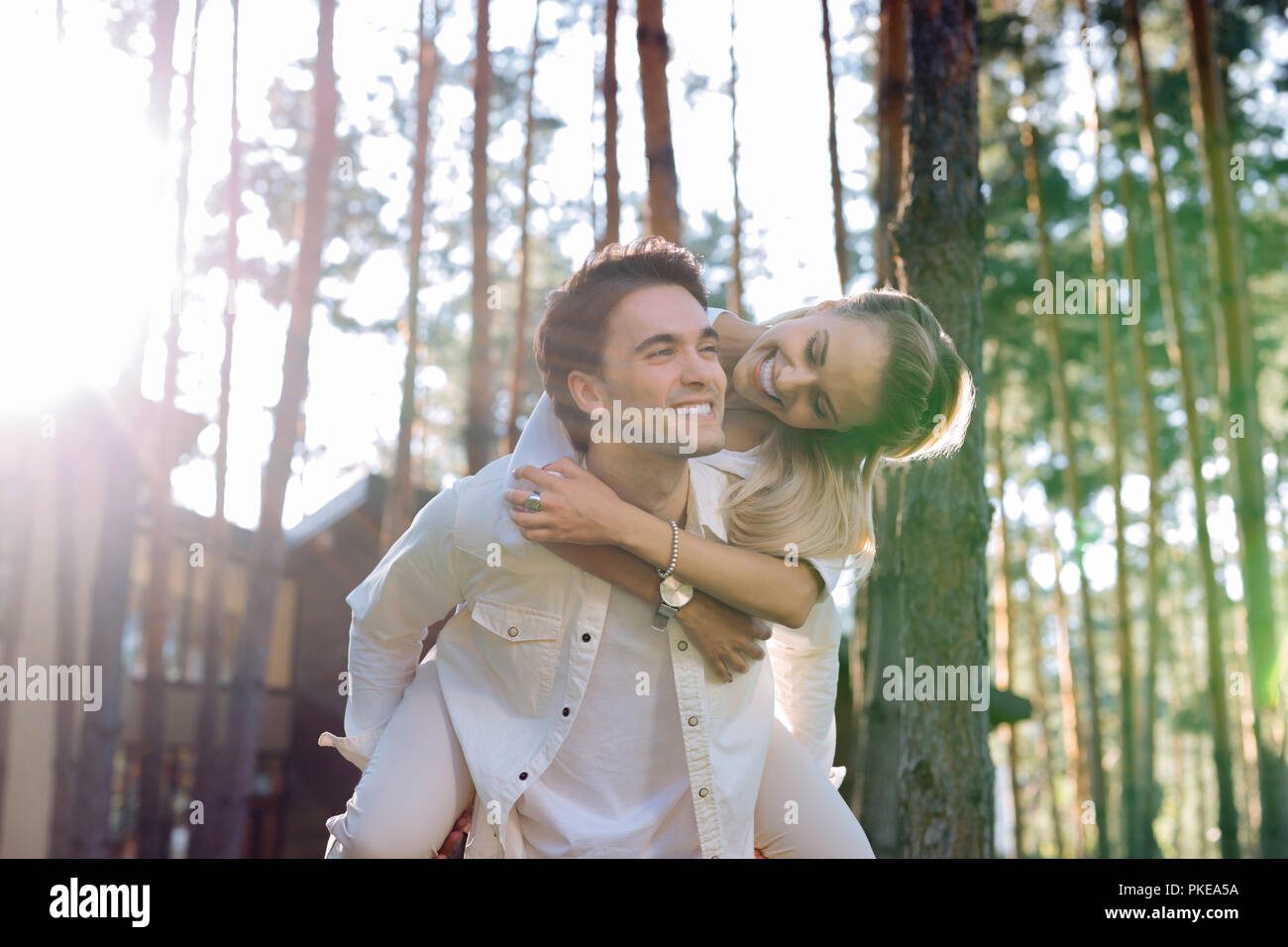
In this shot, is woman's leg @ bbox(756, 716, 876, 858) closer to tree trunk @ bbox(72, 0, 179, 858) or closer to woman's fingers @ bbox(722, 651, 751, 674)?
woman's fingers @ bbox(722, 651, 751, 674)

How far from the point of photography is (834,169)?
31.1 ft

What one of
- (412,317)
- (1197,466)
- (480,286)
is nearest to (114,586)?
(412,317)

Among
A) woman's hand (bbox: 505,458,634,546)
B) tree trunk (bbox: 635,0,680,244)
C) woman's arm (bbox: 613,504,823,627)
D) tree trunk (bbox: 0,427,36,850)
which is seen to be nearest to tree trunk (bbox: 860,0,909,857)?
Answer: tree trunk (bbox: 635,0,680,244)

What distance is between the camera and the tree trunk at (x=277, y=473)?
1008cm

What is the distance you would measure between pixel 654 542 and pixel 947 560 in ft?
7.49

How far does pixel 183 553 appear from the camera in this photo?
1580cm

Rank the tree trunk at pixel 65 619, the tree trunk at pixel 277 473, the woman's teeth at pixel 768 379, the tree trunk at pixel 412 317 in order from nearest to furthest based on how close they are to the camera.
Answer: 1. the woman's teeth at pixel 768 379
2. the tree trunk at pixel 277 473
3. the tree trunk at pixel 65 619
4. the tree trunk at pixel 412 317

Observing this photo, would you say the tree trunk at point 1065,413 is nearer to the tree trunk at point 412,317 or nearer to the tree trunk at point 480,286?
the tree trunk at point 480,286

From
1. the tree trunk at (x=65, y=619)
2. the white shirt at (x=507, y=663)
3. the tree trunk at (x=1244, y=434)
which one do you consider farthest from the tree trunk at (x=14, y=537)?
the tree trunk at (x=1244, y=434)

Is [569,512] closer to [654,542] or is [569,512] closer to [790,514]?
[654,542]

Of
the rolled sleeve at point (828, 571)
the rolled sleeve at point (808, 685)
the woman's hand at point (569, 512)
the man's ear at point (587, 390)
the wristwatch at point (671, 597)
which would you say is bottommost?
the rolled sleeve at point (808, 685)

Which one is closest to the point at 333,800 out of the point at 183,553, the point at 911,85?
the point at 183,553

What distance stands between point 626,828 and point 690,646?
47 centimetres

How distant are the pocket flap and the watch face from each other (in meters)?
0.28
